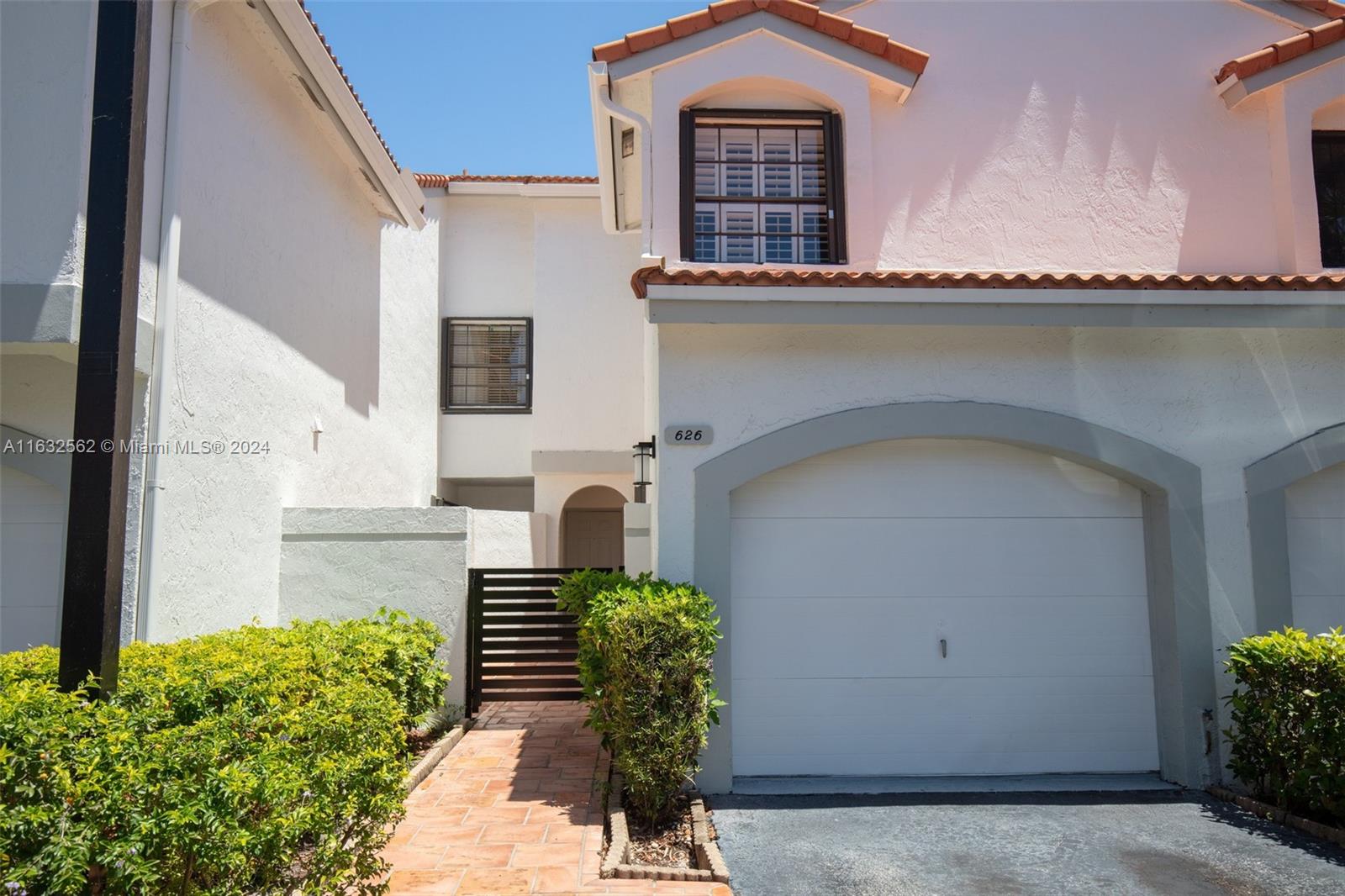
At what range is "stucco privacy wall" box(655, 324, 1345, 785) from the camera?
8305 mm

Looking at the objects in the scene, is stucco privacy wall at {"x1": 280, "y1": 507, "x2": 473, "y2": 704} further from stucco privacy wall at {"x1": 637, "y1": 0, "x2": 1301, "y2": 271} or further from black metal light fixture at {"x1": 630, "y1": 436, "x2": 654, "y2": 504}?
stucco privacy wall at {"x1": 637, "y1": 0, "x2": 1301, "y2": 271}

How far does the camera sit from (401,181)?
1337 cm

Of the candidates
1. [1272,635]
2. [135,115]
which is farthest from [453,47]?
[1272,635]

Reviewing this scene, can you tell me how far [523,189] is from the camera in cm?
1714

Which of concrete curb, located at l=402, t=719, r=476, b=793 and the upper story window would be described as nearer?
concrete curb, located at l=402, t=719, r=476, b=793

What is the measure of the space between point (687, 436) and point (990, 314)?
2844mm

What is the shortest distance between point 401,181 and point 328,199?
5.24 ft

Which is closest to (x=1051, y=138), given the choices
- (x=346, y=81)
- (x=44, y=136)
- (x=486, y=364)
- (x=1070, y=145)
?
(x=1070, y=145)

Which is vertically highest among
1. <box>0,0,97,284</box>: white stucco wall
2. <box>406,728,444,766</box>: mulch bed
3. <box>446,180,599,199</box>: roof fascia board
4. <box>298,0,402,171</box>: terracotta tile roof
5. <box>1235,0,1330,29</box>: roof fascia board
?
<box>446,180,599,199</box>: roof fascia board

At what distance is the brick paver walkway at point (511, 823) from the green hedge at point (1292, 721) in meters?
4.66

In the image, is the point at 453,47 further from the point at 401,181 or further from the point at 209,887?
the point at 209,887

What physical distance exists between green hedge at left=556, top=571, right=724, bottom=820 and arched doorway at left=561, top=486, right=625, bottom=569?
35.1 feet

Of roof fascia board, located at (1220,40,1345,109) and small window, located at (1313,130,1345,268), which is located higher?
roof fascia board, located at (1220,40,1345,109)

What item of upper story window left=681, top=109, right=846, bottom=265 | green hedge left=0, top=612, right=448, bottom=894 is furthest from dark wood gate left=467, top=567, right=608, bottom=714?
green hedge left=0, top=612, right=448, bottom=894
